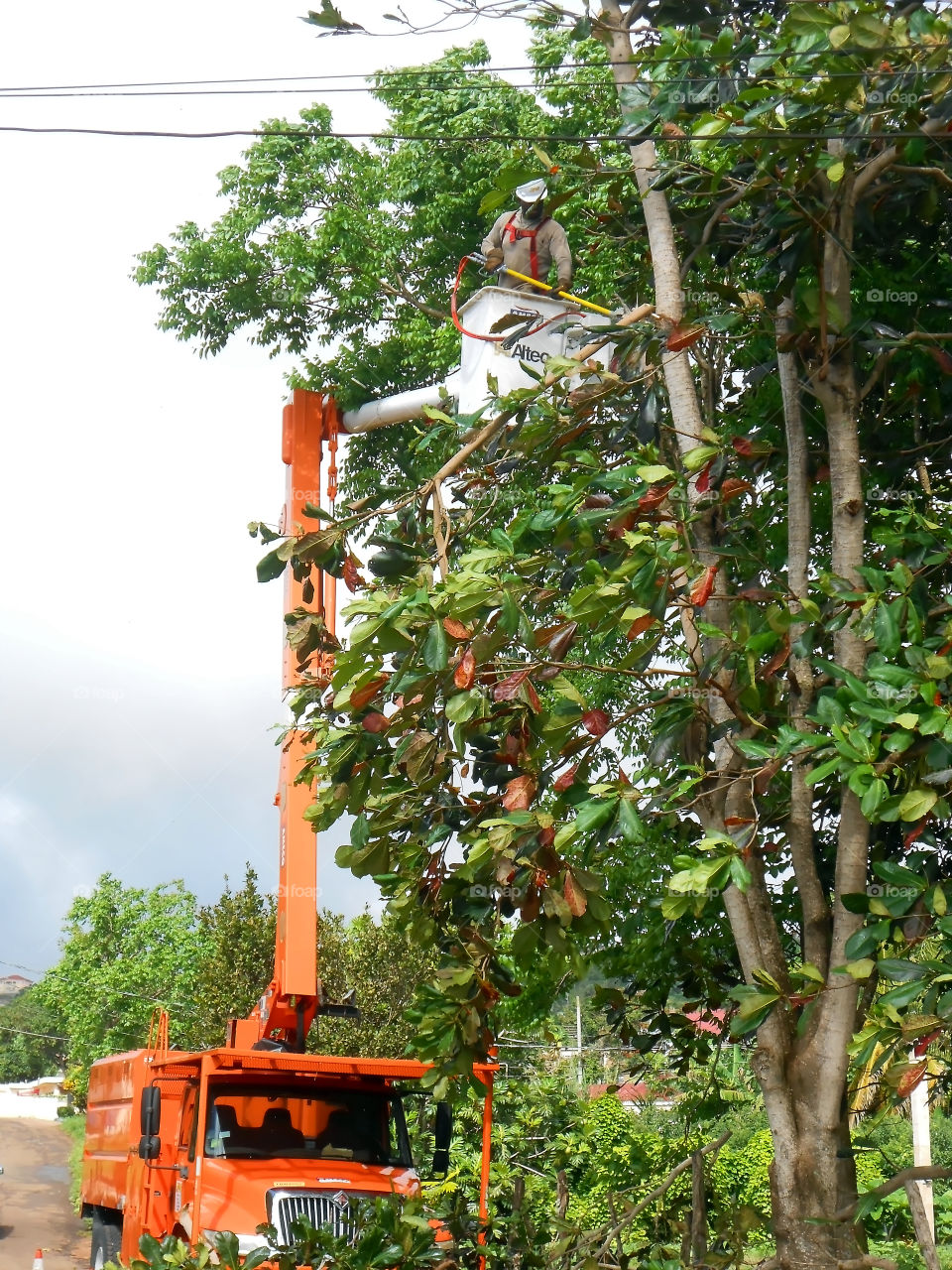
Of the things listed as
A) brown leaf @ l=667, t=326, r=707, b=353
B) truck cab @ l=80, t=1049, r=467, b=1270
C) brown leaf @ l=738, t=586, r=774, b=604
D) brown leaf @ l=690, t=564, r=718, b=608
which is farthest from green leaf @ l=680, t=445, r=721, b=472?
truck cab @ l=80, t=1049, r=467, b=1270

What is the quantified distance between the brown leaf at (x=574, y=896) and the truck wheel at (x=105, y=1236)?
776 cm

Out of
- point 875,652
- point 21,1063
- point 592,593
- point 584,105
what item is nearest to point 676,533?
point 592,593

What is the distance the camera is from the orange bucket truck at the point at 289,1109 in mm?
7820

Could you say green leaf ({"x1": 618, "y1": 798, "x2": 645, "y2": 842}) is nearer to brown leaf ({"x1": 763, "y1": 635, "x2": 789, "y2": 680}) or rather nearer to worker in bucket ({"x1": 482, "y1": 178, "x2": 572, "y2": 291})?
brown leaf ({"x1": 763, "y1": 635, "x2": 789, "y2": 680})

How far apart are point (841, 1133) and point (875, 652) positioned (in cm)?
200

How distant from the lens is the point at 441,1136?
28.0ft

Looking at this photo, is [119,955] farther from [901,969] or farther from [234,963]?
[901,969]

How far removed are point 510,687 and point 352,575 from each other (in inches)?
58.1

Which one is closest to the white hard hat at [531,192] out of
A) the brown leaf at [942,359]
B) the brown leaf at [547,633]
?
the brown leaf at [942,359]

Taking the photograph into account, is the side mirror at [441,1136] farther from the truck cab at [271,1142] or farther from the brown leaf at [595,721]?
the brown leaf at [595,721]

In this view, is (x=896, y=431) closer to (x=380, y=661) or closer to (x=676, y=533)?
(x=676, y=533)

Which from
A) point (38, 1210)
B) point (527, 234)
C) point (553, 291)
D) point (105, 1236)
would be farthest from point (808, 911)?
point (38, 1210)

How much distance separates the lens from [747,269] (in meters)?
9.17

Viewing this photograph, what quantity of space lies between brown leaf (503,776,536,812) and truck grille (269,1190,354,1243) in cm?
341
